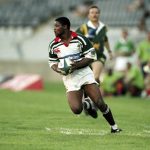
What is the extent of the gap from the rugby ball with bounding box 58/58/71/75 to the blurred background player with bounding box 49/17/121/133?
2.1 inches

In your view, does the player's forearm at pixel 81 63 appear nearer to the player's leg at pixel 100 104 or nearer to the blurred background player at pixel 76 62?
the blurred background player at pixel 76 62

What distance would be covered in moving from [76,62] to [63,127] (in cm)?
151

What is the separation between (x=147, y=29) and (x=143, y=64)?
707 centimetres

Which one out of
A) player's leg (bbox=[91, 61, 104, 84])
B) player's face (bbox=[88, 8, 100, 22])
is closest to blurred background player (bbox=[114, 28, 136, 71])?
player's leg (bbox=[91, 61, 104, 84])

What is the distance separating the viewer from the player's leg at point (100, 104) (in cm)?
1245

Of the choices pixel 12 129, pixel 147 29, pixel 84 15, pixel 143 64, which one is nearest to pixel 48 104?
pixel 143 64

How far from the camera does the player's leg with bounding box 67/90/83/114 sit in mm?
12805

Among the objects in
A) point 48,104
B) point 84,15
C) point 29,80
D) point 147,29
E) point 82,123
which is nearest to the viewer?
point 82,123

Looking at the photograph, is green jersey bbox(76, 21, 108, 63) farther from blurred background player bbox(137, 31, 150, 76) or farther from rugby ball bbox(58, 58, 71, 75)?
blurred background player bbox(137, 31, 150, 76)

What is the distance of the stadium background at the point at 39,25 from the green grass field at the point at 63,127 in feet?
38.1

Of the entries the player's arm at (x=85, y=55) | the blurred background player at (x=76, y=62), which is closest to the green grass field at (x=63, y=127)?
the blurred background player at (x=76, y=62)

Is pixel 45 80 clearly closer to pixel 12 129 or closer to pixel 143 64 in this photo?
pixel 143 64

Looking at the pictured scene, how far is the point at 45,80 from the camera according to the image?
1284 inches

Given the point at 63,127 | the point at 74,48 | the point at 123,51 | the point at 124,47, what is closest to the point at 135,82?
the point at 124,47
